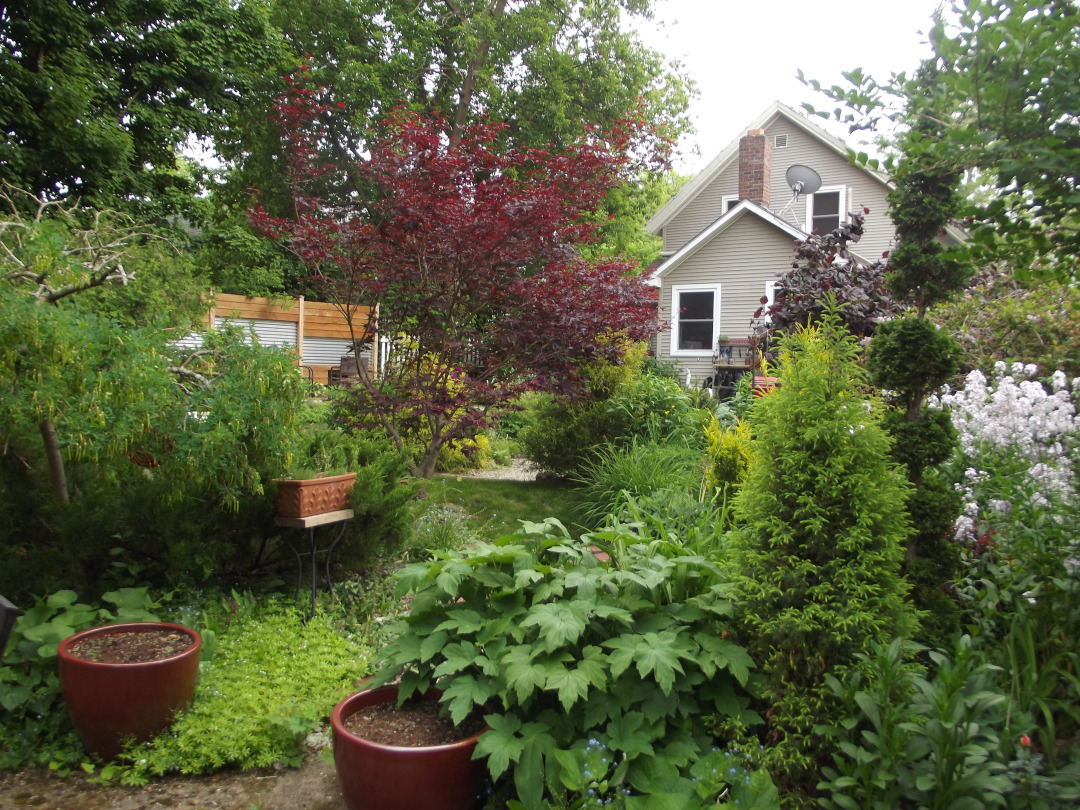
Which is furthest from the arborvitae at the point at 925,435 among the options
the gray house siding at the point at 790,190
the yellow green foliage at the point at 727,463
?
the gray house siding at the point at 790,190

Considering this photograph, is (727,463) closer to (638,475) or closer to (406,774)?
(638,475)

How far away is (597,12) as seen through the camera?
18.0m

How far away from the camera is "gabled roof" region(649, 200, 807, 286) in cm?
1487

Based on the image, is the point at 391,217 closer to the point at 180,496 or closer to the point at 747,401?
the point at 180,496

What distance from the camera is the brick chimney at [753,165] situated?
1620cm

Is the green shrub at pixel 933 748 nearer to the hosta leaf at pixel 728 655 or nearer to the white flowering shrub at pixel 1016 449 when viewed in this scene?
the hosta leaf at pixel 728 655

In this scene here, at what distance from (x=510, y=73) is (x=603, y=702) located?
59.3ft

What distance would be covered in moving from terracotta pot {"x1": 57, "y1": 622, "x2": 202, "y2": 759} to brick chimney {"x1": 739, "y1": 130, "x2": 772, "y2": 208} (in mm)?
15665

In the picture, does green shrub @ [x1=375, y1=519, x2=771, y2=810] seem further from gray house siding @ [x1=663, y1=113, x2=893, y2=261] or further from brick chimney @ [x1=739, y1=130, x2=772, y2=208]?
gray house siding @ [x1=663, y1=113, x2=893, y2=261]

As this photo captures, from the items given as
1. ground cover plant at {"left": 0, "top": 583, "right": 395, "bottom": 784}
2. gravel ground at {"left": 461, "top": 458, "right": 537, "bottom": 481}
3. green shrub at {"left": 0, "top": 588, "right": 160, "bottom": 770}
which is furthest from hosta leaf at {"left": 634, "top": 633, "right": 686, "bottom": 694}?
gravel ground at {"left": 461, "top": 458, "right": 537, "bottom": 481}

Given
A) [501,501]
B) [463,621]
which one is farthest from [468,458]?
[463,621]

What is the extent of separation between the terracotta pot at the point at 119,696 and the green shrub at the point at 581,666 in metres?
0.91

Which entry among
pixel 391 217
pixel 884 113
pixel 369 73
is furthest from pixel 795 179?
pixel 884 113

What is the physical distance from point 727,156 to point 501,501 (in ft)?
45.4
